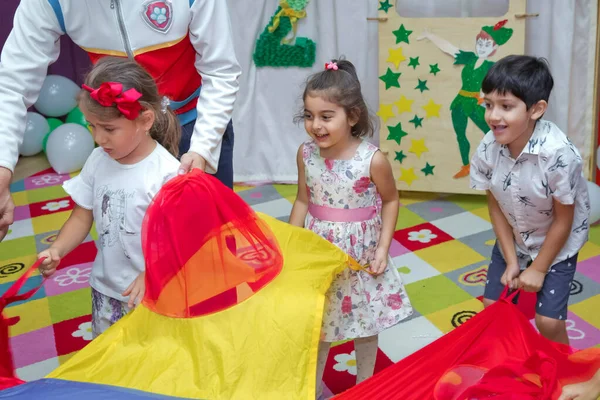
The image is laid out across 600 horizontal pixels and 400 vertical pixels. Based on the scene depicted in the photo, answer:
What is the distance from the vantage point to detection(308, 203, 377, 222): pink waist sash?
1.79m

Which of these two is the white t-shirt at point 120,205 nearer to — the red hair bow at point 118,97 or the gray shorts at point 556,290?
the red hair bow at point 118,97

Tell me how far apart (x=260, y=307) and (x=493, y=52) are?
1833 mm

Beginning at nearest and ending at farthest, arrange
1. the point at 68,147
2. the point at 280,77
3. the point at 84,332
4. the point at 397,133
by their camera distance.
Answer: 1. the point at 84,332
2. the point at 397,133
3. the point at 280,77
4. the point at 68,147

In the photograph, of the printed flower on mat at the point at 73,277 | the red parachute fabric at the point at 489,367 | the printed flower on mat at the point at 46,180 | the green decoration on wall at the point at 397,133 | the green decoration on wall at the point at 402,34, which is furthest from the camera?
the printed flower on mat at the point at 46,180

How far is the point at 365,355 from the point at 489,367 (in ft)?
1.55

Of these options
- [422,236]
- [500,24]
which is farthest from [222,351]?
[500,24]

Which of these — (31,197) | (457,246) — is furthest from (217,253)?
(31,197)

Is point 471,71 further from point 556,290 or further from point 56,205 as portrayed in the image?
point 56,205

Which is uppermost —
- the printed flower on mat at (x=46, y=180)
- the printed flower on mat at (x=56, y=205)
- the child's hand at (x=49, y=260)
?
the child's hand at (x=49, y=260)

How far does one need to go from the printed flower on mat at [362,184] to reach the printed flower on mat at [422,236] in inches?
43.6

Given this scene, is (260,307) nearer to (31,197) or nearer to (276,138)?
(276,138)

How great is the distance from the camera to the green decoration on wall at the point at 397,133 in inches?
122

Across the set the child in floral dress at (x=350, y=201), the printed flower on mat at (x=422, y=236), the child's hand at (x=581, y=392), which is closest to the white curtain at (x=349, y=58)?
the printed flower on mat at (x=422, y=236)

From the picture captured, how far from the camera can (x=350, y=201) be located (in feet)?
5.87
